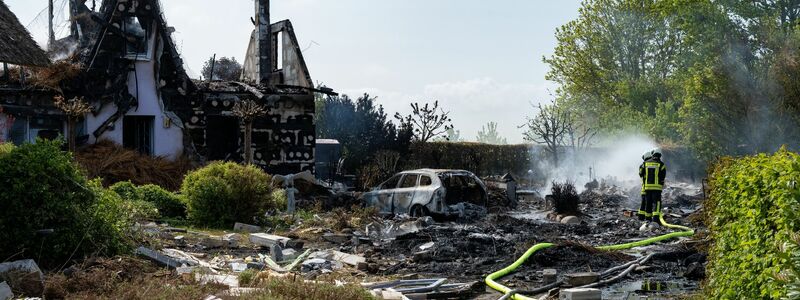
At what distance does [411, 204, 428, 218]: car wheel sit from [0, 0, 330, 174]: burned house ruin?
8.61 metres

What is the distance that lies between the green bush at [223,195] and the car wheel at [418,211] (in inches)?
162

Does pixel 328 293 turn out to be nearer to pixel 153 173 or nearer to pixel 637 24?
pixel 153 173

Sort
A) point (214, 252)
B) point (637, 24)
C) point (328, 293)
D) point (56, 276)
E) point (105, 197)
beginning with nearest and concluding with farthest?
point (328, 293) < point (56, 276) < point (105, 197) < point (214, 252) < point (637, 24)

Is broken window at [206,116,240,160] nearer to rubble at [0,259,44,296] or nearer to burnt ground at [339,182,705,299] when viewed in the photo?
burnt ground at [339,182,705,299]

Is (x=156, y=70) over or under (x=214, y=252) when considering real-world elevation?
over

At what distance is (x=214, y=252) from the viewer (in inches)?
556

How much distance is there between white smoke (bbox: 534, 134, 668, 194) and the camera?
4165 cm

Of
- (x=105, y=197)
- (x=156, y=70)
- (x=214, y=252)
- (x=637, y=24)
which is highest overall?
(x=637, y=24)

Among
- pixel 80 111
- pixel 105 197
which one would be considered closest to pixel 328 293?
pixel 105 197

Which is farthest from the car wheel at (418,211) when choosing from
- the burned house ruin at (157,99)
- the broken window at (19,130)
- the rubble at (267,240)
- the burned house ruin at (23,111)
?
the broken window at (19,130)

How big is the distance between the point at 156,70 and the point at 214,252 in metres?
14.0

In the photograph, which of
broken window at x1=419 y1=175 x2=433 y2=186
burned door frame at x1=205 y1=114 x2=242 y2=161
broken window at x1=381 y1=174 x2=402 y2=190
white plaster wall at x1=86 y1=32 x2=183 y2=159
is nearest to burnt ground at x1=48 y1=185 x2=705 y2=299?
broken window at x1=419 y1=175 x2=433 y2=186

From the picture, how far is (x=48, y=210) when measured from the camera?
10.8m

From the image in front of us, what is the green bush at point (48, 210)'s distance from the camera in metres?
10.6
